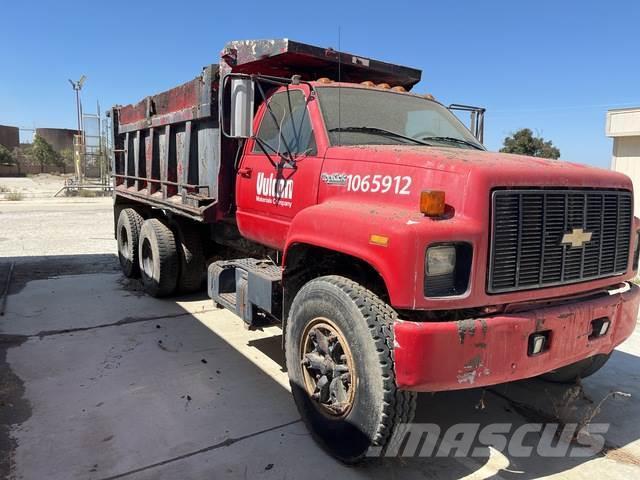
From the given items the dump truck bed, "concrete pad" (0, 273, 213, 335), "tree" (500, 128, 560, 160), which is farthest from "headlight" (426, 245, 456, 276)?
"tree" (500, 128, 560, 160)

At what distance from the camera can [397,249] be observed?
8.86 ft

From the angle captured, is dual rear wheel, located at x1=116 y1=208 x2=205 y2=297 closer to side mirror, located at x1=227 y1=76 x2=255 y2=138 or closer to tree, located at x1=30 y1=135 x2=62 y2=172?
side mirror, located at x1=227 y1=76 x2=255 y2=138

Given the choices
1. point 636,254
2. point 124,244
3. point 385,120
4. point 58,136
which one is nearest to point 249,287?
point 385,120

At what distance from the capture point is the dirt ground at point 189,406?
3.19 m

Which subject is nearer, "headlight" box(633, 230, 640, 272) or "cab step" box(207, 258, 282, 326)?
"headlight" box(633, 230, 640, 272)

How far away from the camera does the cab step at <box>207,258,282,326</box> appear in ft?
13.6

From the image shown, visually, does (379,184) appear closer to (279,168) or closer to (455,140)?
(279,168)

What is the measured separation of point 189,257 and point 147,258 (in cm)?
99

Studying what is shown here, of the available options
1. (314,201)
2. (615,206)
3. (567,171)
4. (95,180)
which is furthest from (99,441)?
→ (95,180)

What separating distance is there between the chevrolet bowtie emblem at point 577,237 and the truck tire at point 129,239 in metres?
6.42

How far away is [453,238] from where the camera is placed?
2.71 m

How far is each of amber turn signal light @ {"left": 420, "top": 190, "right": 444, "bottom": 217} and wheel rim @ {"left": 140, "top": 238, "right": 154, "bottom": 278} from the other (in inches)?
203

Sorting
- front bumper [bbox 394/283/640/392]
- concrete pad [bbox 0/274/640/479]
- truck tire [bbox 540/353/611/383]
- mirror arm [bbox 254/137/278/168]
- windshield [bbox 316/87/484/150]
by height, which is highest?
windshield [bbox 316/87/484/150]

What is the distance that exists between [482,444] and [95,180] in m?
33.9
